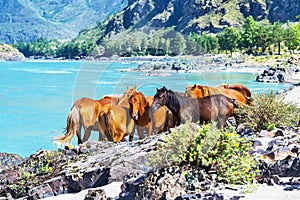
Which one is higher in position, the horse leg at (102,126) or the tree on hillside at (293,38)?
the tree on hillside at (293,38)

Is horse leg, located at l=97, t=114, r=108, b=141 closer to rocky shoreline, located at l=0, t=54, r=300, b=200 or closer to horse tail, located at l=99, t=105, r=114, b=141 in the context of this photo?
horse tail, located at l=99, t=105, r=114, b=141

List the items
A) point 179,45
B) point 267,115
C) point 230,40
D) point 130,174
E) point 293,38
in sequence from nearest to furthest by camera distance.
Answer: point 130,174
point 267,115
point 293,38
point 179,45
point 230,40

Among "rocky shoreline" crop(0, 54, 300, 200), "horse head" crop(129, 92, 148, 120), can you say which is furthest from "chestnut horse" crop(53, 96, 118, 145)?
"rocky shoreline" crop(0, 54, 300, 200)

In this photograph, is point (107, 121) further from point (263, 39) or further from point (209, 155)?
point (263, 39)

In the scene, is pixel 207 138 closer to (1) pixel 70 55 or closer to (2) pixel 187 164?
(2) pixel 187 164

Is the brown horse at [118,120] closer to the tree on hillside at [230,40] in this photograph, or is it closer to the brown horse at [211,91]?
the brown horse at [211,91]

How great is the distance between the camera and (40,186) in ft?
27.5

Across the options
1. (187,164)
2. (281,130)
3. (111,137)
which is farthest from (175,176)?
(111,137)

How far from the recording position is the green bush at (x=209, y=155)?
687cm

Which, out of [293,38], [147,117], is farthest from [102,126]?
[293,38]

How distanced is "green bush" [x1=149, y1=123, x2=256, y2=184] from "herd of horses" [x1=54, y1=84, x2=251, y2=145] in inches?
129

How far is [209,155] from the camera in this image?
7.09 metres

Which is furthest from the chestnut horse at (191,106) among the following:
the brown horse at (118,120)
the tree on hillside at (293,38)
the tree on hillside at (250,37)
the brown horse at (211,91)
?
the tree on hillside at (250,37)

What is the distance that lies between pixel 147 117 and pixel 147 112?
15cm
